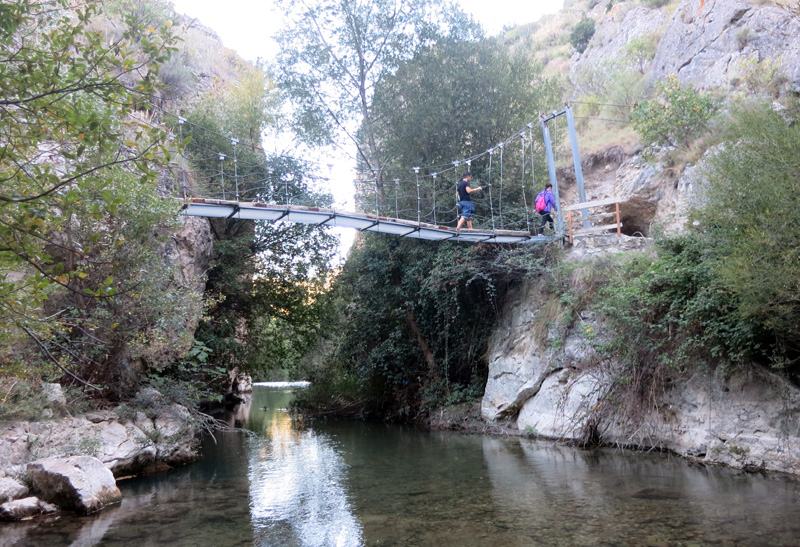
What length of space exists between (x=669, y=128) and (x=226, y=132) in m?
10.9

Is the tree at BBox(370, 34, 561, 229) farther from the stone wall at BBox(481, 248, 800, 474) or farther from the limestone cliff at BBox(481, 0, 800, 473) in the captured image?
the stone wall at BBox(481, 248, 800, 474)

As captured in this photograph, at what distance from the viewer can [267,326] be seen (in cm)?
1633

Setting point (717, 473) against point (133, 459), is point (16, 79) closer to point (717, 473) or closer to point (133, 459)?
point (133, 459)

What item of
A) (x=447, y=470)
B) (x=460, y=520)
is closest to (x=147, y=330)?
(x=447, y=470)

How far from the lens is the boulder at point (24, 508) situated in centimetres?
549

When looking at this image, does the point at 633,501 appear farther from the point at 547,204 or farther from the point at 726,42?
the point at 726,42

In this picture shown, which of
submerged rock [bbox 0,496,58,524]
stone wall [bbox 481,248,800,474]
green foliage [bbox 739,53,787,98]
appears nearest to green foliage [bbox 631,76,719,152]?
green foliage [bbox 739,53,787,98]

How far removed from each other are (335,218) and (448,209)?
3.72 m

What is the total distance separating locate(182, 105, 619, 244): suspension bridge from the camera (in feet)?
31.8

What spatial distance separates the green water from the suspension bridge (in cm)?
391

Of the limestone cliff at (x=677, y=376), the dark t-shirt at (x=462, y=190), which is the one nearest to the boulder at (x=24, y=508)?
the limestone cliff at (x=677, y=376)

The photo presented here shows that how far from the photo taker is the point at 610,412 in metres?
8.43

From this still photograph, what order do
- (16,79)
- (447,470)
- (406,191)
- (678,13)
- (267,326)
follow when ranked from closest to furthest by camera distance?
1. (16,79)
2. (447,470)
3. (406,191)
4. (678,13)
5. (267,326)

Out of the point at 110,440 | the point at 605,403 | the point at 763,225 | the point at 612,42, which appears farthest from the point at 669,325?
the point at 612,42
